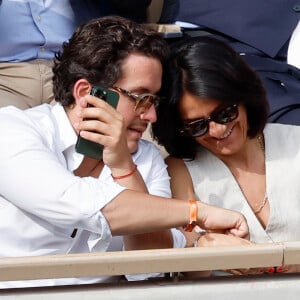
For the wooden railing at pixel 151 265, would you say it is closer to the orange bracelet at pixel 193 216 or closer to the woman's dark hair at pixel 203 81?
the orange bracelet at pixel 193 216

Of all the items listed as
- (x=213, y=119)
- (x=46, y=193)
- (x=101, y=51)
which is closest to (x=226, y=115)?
(x=213, y=119)

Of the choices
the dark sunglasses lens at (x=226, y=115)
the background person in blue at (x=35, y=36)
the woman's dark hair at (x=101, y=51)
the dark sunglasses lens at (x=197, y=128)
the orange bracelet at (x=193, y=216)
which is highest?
the woman's dark hair at (x=101, y=51)

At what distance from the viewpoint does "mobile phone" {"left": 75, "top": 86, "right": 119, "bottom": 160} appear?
1.81 m

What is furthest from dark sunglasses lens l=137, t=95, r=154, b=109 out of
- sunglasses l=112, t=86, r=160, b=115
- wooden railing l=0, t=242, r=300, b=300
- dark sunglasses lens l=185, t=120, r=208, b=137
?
wooden railing l=0, t=242, r=300, b=300

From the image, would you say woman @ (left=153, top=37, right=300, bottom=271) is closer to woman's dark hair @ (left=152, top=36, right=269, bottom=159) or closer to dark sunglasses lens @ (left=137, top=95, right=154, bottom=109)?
woman's dark hair @ (left=152, top=36, right=269, bottom=159)

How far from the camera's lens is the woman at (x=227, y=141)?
2.13m

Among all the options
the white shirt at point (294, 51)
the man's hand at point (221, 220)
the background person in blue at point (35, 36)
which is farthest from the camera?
the white shirt at point (294, 51)

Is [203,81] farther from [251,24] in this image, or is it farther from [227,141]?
[251,24]

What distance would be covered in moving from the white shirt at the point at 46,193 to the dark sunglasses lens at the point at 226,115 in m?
0.33

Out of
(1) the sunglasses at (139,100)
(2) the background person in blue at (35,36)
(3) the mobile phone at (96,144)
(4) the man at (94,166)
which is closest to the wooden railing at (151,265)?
(4) the man at (94,166)

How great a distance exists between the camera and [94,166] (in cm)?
196

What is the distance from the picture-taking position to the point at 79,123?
6.11ft

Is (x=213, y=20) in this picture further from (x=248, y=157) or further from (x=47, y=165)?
(x=47, y=165)

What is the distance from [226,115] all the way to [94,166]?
0.40 meters
